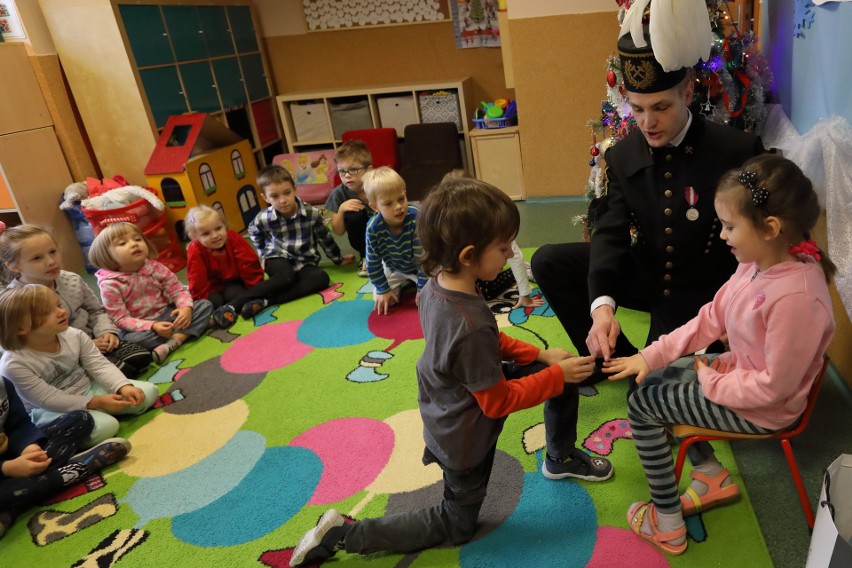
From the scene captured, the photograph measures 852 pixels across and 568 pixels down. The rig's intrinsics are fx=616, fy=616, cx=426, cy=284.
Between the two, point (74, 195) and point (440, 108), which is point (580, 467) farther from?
point (440, 108)

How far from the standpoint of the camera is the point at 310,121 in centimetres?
530

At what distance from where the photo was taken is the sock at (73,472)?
6.77 ft

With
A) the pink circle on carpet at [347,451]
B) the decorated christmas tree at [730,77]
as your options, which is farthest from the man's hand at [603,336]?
the decorated christmas tree at [730,77]

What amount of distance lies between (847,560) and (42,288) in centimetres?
246

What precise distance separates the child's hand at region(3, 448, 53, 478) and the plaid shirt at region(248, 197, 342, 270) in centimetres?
171

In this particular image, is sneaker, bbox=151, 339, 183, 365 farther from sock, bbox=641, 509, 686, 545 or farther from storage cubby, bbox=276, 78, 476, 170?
storage cubby, bbox=276, 78, 476, 170

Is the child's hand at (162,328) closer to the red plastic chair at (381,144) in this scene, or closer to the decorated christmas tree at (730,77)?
the red plastic chair at (381,144)

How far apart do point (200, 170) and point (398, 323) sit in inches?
79.8

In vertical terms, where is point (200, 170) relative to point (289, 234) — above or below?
above

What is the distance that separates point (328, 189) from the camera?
493 cm

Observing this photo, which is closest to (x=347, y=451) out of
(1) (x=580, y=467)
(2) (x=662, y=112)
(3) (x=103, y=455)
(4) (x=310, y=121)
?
(1) (x=580, y=467)

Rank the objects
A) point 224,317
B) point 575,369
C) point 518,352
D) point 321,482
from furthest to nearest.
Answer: point 224,317
point 321,482
point 518,352
point 575,369

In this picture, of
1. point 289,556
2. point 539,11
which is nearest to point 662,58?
point 289,556

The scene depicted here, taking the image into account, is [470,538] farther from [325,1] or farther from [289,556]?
[325,1]
